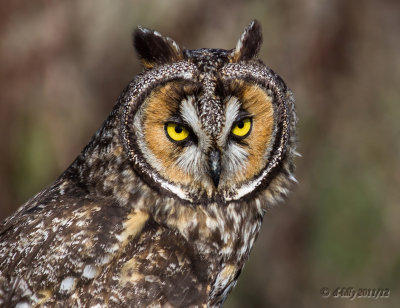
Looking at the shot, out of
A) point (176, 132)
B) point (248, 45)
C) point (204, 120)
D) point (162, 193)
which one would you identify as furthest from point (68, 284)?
point (248, 45)

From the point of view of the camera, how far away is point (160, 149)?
3.35 m

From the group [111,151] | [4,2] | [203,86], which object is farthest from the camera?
[4,2]

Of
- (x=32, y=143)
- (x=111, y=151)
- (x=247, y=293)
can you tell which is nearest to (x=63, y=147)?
(x=32, y=143)

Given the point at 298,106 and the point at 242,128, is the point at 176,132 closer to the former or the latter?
the point at 242,128

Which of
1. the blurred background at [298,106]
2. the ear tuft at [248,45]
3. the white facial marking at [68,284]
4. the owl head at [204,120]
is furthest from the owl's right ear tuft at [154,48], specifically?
the blurred background at [298,106]

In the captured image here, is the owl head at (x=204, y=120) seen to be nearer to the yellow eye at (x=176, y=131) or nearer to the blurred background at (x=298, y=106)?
the yellow eye at (x=176, y=131)

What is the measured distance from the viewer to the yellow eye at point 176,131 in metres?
3.30

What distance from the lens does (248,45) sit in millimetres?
3580

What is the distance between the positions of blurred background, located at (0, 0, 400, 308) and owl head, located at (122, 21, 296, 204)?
12.6 ft

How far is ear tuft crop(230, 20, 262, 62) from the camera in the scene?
3480mm

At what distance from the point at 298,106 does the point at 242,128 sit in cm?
429

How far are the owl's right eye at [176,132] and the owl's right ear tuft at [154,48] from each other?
12.2 inches

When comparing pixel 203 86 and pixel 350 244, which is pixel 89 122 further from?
pixel 203 86

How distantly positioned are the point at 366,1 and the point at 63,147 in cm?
336
